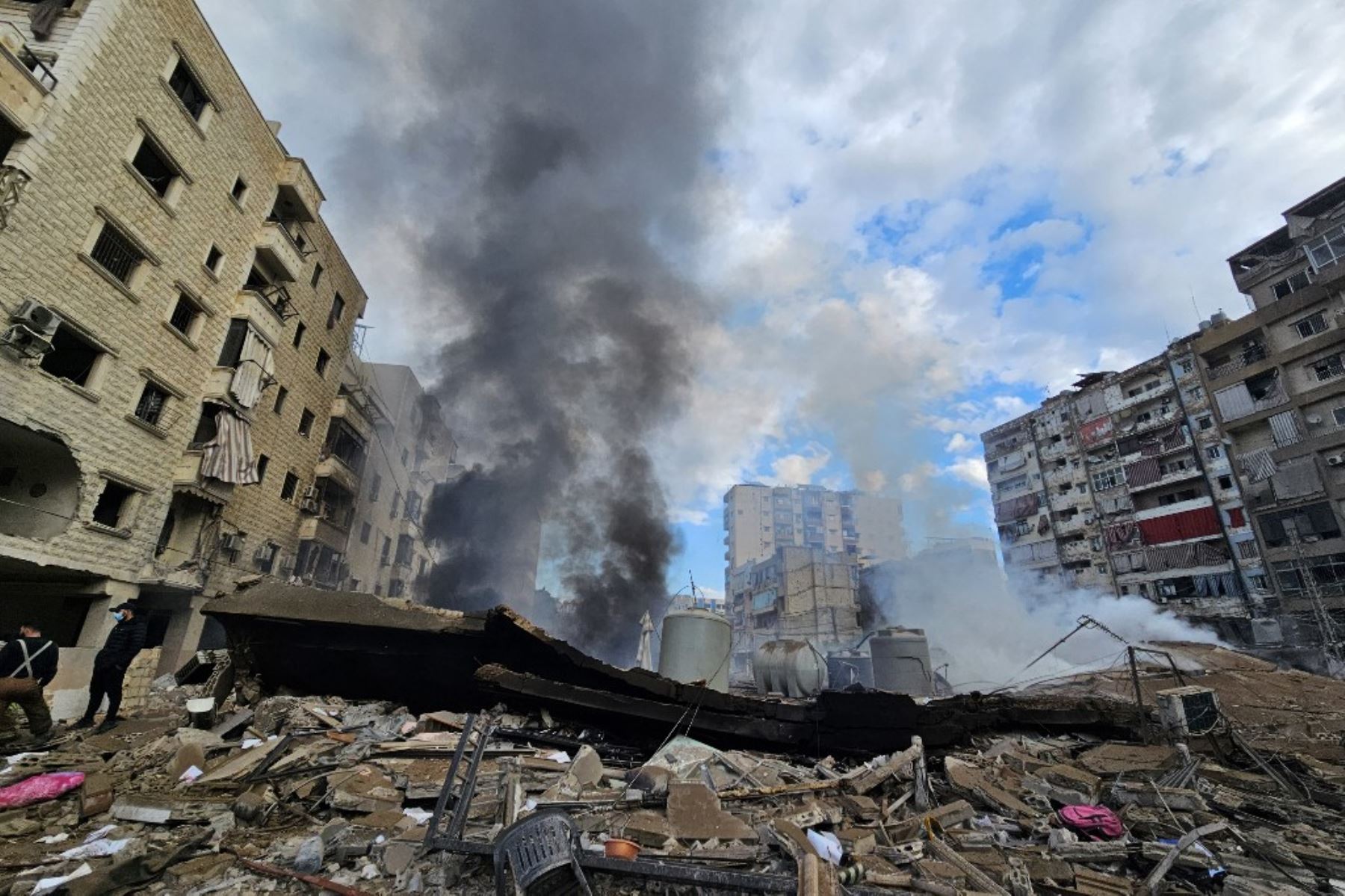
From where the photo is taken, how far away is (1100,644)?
31906 millimetres

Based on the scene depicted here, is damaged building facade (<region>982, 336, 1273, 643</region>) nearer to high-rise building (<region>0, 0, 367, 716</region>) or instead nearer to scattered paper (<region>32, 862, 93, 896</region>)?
scattered paper (<region>32, 862, 93, 896</region>)

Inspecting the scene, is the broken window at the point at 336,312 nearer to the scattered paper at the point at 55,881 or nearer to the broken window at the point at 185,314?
the broken window at the point at 185,314

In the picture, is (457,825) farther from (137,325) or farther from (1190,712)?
(137,325)

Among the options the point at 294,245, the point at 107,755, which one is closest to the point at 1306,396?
the point at 107,755

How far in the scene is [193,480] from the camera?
16.9m

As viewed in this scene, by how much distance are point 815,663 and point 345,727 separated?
13.8 m

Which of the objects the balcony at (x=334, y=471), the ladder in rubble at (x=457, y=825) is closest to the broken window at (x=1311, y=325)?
the ladder in rubble at (x=457, y=825)

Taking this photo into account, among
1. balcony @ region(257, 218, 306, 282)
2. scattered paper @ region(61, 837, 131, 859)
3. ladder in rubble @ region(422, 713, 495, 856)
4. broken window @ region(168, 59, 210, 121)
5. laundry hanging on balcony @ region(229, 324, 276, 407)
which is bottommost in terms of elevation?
scattered paper @ region(61, 837, 131, 859)

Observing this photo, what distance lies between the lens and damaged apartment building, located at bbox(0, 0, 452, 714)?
12516 millimetres

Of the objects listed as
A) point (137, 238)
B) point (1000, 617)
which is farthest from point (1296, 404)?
point (137, 238)

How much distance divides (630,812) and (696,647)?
24.8 feet

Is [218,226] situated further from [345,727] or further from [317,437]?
[345,727]

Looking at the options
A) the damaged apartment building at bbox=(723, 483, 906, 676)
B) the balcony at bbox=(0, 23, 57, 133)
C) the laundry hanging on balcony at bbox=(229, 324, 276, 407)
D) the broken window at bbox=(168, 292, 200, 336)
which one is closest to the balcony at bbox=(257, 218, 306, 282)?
the laundry hanging on balcony at bbox=(229, 324, 276, 407)

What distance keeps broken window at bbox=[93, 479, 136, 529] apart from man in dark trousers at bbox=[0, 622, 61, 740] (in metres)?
10.1
